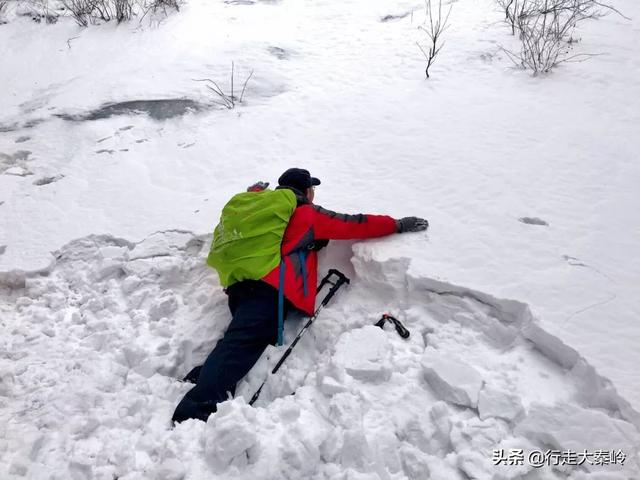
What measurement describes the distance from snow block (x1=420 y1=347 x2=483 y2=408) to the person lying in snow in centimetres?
77

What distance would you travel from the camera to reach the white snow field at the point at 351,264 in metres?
1.77

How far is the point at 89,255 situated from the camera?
9.90 ft

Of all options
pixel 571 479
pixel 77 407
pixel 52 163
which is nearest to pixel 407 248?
pixel 571 479

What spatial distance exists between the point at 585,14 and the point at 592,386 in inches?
206

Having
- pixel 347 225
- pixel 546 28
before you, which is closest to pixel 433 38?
pixel 546 28

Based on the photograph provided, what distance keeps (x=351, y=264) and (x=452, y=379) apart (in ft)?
3.57

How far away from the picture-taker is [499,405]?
1.81 m

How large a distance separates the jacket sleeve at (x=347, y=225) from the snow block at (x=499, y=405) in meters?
Answer: 1.13

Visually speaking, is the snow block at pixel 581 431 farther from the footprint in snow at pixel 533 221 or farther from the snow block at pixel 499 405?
the footprint in snow at pixel 533 221

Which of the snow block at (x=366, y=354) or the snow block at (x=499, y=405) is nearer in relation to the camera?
the snow block at (x=499, y=405)

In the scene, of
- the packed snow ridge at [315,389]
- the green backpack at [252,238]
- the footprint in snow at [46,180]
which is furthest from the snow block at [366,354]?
the footprint in snow at [46,180]

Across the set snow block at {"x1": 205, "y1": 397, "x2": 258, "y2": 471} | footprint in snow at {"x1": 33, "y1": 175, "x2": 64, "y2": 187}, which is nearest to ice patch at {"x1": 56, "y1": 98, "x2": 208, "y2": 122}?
footprint in snow at {"x1": 33, "y1": 175, "x2": 64, "y2": 187}

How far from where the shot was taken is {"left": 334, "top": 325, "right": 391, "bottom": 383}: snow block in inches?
78.6

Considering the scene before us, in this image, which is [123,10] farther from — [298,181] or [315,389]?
[315,389]
